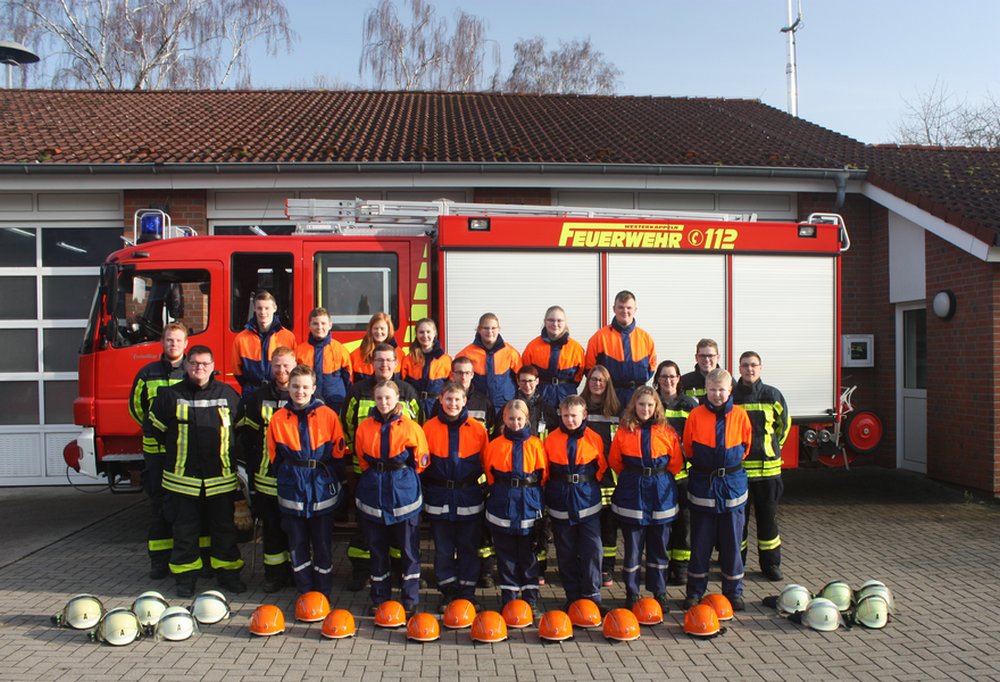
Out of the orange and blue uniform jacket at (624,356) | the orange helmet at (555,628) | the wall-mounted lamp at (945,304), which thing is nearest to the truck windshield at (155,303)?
the orange and blue uniform jacket at (624,356)

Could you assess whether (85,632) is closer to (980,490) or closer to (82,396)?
(82,396)

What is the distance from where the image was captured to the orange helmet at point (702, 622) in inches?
179

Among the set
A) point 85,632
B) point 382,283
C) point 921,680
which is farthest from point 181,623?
point 921,680

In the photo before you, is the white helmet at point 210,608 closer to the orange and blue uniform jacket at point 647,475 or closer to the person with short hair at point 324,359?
the person with short hair at point 324,359

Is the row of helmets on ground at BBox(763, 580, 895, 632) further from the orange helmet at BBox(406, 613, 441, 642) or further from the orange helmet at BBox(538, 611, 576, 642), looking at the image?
the orange helmet at BBox(406, 613, 441, 642)

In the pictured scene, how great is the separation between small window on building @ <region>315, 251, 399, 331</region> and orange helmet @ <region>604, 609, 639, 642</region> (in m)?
3.29

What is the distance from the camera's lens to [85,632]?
4.67 metres

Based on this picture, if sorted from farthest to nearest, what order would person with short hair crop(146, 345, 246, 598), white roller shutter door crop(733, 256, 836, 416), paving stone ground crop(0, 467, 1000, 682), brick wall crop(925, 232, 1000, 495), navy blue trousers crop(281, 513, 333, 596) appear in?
brick wall crop(925, 232, 1000, 495), white roller shutter door crop(733, 256, 836, 416), person with short hair crop(146, 345, 246, 598), navy blue trousers crop(281, 513, 333, 596), paving stone ground crop(0, 467, 1000, 682)

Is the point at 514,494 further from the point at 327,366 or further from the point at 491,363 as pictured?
the point at 327,366

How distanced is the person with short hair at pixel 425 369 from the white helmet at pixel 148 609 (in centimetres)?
211

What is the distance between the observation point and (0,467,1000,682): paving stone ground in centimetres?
411

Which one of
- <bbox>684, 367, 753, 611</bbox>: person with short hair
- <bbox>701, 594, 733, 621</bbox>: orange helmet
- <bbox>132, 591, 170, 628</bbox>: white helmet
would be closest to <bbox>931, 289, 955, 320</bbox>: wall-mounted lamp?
<bbox>684, 367, 753, 611</bbox>: person with short hair

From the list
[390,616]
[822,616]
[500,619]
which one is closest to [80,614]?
[390,616]

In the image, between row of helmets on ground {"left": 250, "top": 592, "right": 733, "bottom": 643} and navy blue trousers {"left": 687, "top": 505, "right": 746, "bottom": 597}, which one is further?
navy blue trousers {"left": 687, "top": 505, "right": 746, "bottom": 597}
